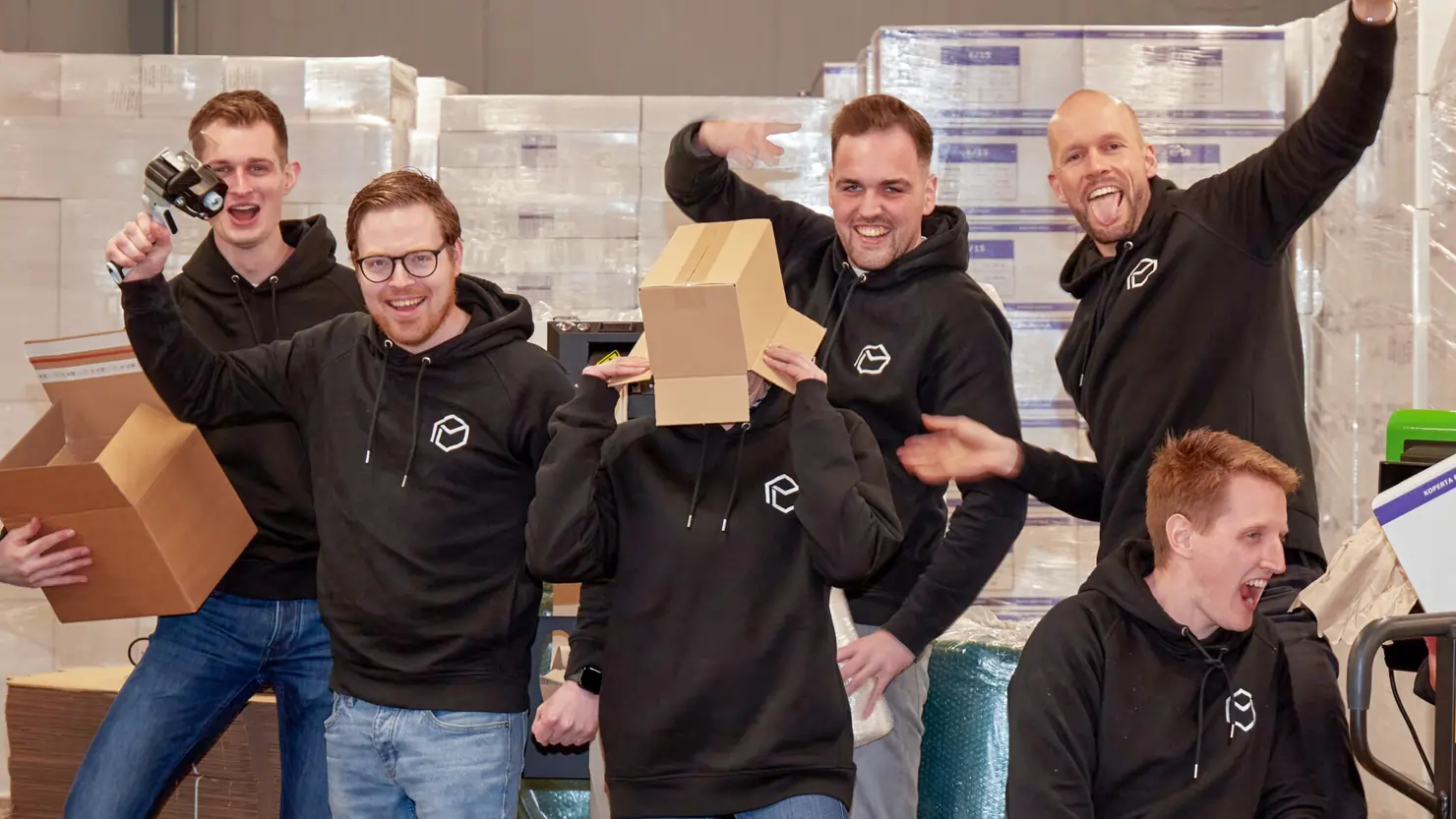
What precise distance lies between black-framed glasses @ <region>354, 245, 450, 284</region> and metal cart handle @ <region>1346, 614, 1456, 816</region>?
5.80ft

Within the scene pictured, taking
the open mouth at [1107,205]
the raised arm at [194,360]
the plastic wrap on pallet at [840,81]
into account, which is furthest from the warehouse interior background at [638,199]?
the raised arm at [194,360]

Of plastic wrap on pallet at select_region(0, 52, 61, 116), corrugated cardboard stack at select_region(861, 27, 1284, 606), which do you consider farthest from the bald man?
plastic wrap on pallet at select_region(0, 52, 61, 116)

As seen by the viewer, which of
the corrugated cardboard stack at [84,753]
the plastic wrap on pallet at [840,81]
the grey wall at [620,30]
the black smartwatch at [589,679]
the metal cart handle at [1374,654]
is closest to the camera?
the metal cart handle at [1374,654]

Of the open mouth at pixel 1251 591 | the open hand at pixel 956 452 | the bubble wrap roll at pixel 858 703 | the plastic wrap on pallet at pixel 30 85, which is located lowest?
the bubble wrap roll at pixel 858 703

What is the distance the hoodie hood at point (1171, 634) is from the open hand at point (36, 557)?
6.82ft

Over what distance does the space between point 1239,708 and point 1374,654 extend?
2.08ft

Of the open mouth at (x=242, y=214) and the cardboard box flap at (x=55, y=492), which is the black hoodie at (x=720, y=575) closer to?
the cardboard box flap at (x=55, y=492)

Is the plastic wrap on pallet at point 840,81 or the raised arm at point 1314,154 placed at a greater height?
the plastic wrap on pallet at point 840,81

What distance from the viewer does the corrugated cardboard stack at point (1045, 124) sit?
5.36 meters

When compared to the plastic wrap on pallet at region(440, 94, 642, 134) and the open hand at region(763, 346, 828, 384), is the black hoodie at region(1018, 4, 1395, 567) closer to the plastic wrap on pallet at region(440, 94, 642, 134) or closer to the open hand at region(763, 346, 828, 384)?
the open hand at region(763, 346, 828, 384)

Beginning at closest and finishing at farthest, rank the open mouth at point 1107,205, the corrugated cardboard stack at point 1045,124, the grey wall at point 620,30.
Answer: the open mouth at point 1107,205
the corrugated cardboard stack at point 1045,124
the grey wall at point 620,30

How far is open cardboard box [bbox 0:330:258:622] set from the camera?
3000 mm

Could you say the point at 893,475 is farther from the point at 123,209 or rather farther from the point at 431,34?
the point at 431,34

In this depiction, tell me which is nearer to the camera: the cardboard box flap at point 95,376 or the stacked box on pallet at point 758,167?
the cardboard box flap at point 95,376
